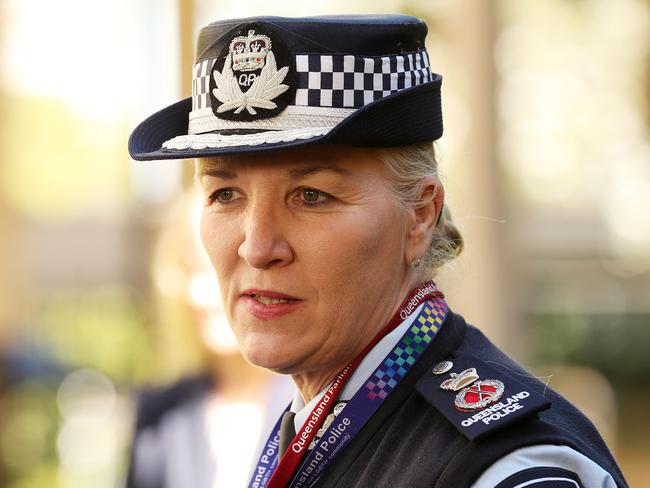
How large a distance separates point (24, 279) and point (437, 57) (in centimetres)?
423

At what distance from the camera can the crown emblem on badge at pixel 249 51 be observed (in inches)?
89.6

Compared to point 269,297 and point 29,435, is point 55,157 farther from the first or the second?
point 269,297

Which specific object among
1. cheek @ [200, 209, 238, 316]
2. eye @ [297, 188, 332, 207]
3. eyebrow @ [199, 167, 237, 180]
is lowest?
cheek @ [200, 209, 238, 316]

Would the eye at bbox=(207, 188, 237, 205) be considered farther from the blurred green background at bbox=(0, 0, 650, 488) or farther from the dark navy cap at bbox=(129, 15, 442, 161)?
the blurred green background at bbox=(0, 0, 650, 488)

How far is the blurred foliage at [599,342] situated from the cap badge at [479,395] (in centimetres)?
1192

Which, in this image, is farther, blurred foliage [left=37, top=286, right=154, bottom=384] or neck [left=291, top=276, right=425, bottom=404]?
blurred foliage [left=37, top=286, right=154, bottom=384]

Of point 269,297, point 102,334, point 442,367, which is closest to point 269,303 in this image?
point 269,297

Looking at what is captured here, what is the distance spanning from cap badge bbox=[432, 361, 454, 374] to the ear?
0.76 ft

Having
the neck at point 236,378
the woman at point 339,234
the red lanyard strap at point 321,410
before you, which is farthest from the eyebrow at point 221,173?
the neck at point 236,378

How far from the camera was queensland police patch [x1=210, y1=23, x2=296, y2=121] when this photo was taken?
7.39 ft

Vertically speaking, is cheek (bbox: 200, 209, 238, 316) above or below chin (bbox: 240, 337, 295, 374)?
above

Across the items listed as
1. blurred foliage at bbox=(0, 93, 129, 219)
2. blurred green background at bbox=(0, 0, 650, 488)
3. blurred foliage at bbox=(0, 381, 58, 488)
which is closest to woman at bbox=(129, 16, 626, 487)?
blurred green background at bbox=(0, 0, 650, 488)

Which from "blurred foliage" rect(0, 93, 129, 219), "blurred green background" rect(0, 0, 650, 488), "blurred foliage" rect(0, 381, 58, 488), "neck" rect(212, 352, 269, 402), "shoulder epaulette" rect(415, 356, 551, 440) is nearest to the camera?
"shoulder epaulette" rect(415, 356, 551, 440)

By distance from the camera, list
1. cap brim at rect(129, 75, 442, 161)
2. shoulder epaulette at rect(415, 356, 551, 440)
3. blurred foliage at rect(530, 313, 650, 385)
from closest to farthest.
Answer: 1. shoulder epaulette at rect(415, 356, 551, 440)
2. cap brim at rect(129, 75, 442, 161)
3. blurred foliage at rect(530, 313, 650, 385)
